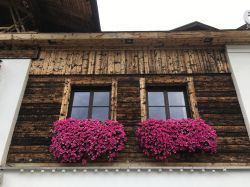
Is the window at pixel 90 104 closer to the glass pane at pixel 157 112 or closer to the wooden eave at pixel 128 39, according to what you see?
the glass pane at pixel 157 112

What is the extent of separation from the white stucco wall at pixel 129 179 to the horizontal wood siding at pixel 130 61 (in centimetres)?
298

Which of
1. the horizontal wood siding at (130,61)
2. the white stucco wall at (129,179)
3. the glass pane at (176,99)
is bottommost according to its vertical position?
the white stucco wall at (129,179)

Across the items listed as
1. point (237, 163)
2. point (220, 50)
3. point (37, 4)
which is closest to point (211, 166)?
point (237, 163)

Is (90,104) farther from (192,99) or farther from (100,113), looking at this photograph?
(192,99)

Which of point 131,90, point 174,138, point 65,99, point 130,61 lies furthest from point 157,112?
point 65,99

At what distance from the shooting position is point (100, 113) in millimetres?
8195

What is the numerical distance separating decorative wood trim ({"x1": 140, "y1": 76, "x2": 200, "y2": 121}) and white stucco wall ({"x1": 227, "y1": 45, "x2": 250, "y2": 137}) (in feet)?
3.79

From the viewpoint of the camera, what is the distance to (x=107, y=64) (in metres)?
8.91

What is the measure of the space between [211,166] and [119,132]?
7.24 ft

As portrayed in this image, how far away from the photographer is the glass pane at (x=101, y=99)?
8413mm

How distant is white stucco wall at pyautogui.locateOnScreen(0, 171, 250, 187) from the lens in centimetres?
673

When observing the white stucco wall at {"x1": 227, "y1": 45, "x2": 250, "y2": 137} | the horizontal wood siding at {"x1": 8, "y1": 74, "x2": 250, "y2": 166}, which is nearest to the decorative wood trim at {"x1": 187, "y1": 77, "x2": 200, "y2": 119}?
the horizontal wood siding at {"x1": 8, "y1": 74, "x2": 250, "y2": 166}

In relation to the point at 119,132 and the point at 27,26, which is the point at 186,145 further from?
the point at 27,26

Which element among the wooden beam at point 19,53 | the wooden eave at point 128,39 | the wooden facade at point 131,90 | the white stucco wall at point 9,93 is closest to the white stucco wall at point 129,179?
the wooden facade at point 131,90
